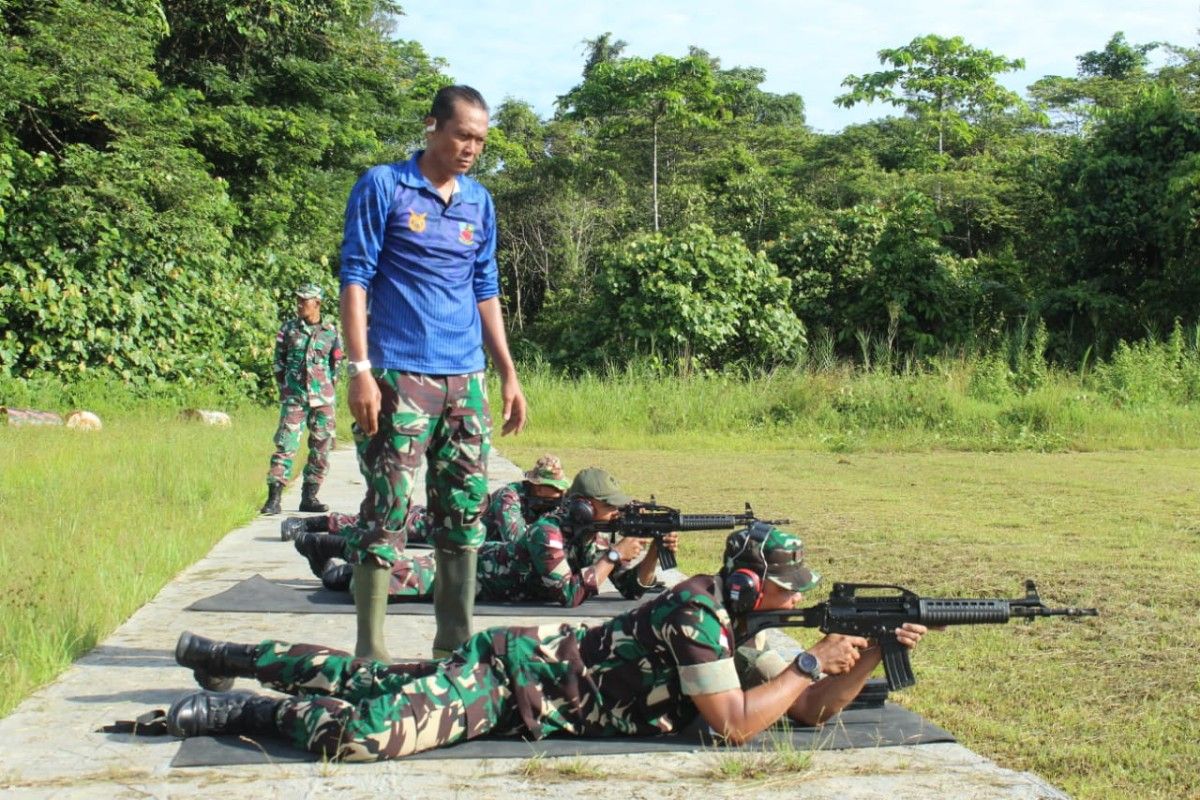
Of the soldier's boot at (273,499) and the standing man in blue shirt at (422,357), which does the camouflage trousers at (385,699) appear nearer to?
the standing man in blue shirt at (422,357)

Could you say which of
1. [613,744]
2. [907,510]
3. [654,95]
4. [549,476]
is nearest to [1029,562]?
[907,510]

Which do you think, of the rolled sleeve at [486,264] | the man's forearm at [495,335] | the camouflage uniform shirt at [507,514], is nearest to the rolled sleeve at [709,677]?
the man's forearm at [495,335]

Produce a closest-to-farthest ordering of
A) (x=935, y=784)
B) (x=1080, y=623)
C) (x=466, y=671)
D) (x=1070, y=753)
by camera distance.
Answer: (x=935, y=784)
(x=466, y=671)
(x=1070, y=753)
(x=1080, y=623)

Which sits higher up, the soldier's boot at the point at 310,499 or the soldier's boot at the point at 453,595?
the soldier's boot at the point at 453,595

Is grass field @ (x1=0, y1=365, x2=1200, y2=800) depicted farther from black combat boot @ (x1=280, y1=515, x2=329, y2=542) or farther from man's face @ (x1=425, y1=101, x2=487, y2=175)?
man's face @ (x1=425, y1=101, x2=487, y2=175)

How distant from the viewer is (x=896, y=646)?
4.01m

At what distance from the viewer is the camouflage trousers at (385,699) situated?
12.3 ft

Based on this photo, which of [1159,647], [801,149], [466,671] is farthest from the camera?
[801,149]

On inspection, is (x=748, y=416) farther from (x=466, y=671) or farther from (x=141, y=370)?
(x=466, y=671)

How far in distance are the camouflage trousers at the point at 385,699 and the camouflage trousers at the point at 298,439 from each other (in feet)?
18.9

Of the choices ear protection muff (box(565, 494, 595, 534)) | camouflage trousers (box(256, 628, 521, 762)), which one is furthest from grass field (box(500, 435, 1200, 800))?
camouflage trousers (box(256, 628, 521, 762))

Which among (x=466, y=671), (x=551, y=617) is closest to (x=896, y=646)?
(x=466, y=671)

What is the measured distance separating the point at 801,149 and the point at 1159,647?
117ft

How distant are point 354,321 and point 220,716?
1353mm
